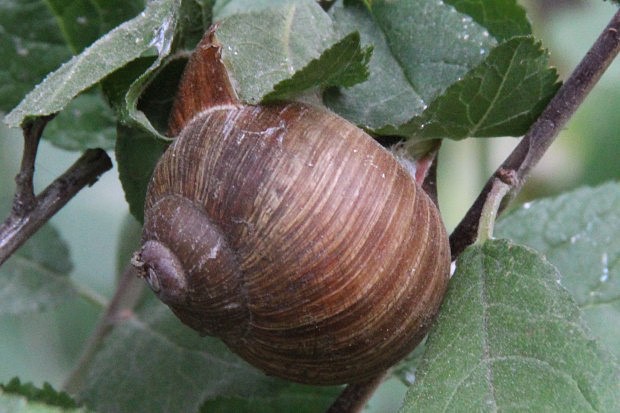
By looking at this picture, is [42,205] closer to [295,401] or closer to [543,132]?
[295,401]

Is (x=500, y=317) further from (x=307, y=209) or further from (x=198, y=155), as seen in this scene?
(x=198, y=155)

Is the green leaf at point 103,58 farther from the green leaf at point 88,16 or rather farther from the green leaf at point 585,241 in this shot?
the green leaf at point 585,241

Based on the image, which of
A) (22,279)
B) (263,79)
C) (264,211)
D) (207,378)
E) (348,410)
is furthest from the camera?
(22,279)

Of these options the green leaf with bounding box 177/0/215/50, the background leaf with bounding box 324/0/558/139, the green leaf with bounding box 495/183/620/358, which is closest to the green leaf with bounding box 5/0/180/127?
the green leaf with bounding box 177/0/215/50

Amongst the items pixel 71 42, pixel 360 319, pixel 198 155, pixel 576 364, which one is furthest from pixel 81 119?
pixel 576 364

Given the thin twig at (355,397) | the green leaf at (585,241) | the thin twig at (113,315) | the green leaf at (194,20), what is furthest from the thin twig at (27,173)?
the green leaf at (585,241)

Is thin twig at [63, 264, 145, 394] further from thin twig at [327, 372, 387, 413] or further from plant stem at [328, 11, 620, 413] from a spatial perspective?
plant stem at [328, 11, 620, 413]
